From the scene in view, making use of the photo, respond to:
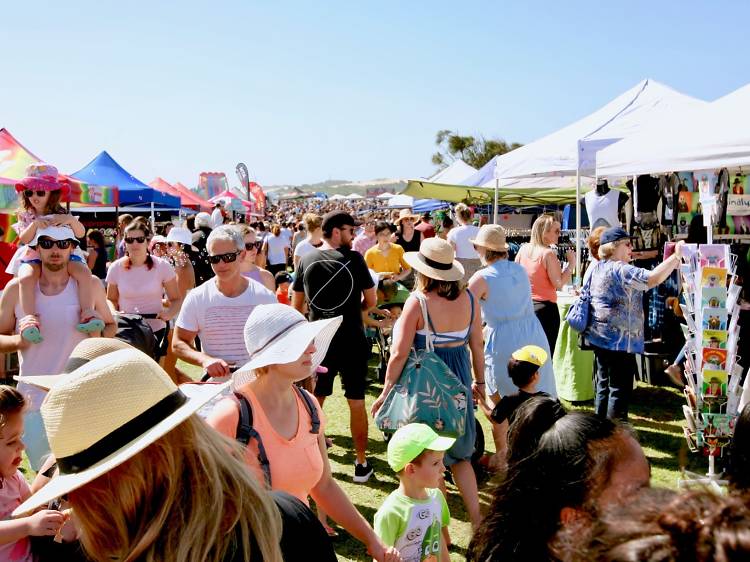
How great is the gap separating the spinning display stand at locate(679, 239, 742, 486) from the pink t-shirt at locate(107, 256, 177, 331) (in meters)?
3.94

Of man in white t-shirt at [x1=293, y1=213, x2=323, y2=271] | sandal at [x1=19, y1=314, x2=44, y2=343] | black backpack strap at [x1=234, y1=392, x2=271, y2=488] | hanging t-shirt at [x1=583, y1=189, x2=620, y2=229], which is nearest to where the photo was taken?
black backpack strap at [x1=234, y1=392, x2=271, y2=488]

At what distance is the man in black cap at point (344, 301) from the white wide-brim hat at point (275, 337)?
213 cm

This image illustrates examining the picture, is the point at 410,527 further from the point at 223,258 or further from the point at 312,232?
the point at 312,232

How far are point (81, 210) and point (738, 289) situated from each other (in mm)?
18900

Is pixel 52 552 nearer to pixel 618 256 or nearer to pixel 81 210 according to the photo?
pixel 618 256

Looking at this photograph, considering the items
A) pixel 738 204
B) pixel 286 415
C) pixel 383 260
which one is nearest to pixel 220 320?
pixel 286 415

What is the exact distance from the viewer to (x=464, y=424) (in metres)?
3.92

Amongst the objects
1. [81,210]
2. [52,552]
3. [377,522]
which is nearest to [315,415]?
[377,522]

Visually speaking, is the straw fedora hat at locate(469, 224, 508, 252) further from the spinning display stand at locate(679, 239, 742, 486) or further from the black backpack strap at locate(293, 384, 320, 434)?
the black backpack strap at locate(293, 384, 320, 434)

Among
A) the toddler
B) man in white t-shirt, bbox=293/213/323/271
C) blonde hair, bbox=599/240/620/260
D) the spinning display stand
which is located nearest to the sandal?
the toddler

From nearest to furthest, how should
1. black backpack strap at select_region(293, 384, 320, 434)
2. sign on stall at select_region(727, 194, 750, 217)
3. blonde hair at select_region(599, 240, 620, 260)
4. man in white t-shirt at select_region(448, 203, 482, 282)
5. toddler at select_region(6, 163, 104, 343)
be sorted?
black backpack strap at select_region(293, 384, 320, 434) < toddler at select_region(6, 163, 104, 343) < blonde hair at select_region(599, 240, 620, 260) < sign on stall at select_region(727, 194, 750, 217) < man in white t-shirt at select_region(448, 203, 482, 282)

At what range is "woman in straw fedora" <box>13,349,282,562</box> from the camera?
4.17ft

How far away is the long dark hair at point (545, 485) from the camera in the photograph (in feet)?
5.35

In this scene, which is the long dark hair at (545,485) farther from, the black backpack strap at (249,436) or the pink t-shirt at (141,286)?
the pink t-shirt at (141,286)
